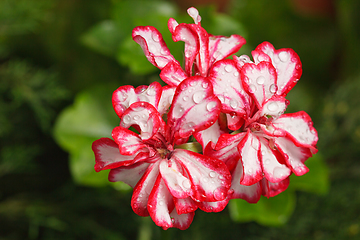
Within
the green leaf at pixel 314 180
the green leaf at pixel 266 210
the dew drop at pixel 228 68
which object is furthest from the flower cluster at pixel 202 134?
the green leaf at pixel 314 180

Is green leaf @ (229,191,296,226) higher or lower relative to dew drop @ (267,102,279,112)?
lower

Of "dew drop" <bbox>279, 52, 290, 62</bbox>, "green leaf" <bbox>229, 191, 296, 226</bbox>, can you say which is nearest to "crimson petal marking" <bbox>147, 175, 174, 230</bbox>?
"dew drop" <bbox>279, 52, 290, 62</bbox>

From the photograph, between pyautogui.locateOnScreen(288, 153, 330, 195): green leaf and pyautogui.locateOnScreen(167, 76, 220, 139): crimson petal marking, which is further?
pyautogui.locateOnScreen(288, 153, 330, 195): green leaf

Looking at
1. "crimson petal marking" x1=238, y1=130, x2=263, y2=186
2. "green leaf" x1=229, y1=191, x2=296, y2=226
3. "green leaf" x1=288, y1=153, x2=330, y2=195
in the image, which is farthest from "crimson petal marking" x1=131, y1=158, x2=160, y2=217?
"green leaf" x1=288, y1=153, x2=330, y2=195

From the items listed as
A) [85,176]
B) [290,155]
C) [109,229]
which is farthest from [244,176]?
[109,229]

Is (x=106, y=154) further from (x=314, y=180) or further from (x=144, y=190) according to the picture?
(x=314, y=180)

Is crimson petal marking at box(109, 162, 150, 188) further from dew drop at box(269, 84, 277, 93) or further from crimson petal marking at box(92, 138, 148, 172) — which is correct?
dew drop at box(269, 84, 277, 93)

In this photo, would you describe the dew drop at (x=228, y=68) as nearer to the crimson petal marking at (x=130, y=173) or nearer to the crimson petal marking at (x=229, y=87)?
the crimson petal marking at (x=229, y=87)

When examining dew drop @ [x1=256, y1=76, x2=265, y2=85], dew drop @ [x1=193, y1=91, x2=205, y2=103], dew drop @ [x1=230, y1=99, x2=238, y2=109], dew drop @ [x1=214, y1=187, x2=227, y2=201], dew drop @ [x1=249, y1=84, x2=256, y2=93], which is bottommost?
dew drop @ [x1=214, y1=187, x2=227, y2=201]
